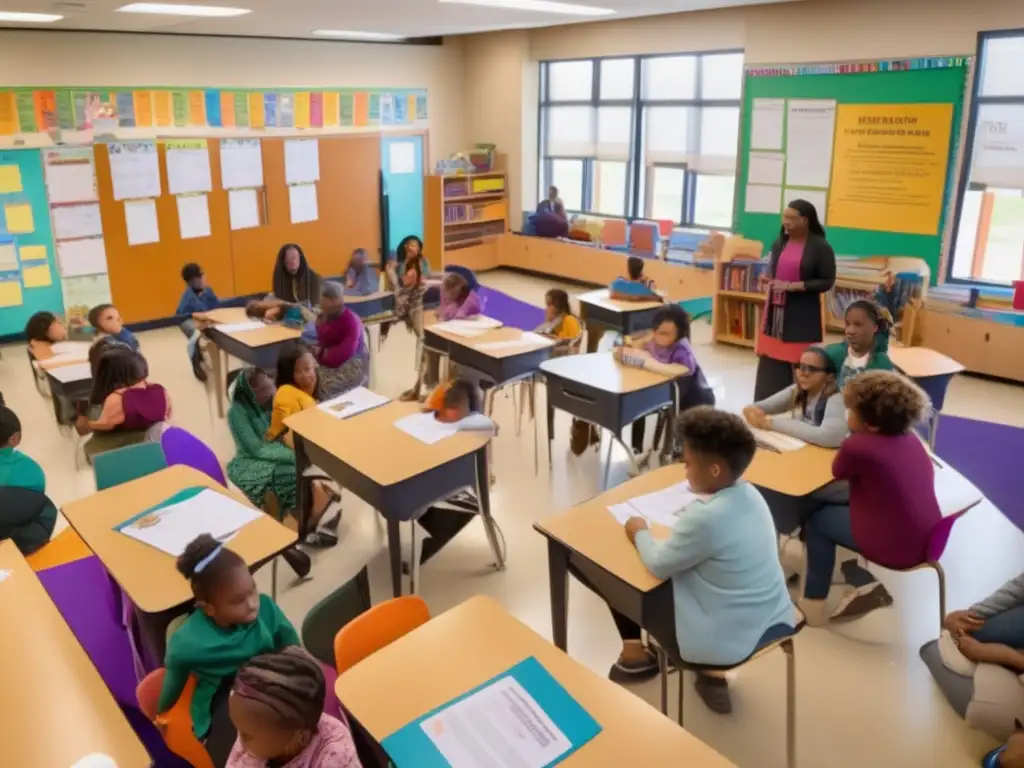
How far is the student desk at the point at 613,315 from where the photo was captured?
5.44 metres

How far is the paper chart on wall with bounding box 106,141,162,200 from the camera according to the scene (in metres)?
7.51

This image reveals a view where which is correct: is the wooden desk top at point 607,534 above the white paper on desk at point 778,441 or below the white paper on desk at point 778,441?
below

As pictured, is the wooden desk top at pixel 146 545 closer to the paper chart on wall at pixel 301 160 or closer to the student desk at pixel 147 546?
the student desk at pixel 147 546

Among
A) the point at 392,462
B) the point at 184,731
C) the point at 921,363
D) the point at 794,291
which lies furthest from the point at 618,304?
the point at 184,731

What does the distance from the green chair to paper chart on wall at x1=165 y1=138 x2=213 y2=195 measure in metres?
6.82

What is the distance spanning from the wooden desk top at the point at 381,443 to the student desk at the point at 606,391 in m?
0.87

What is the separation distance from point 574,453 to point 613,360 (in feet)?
2.80

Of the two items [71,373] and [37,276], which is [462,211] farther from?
[71,373]

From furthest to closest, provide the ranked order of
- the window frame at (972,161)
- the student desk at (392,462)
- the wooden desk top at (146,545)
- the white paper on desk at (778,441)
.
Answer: the window frame at (972,161) → the white paper on desk at (778,441) → the student desk at (392,462) → the wooden desk top at (146,545)

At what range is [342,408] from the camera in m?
3.63

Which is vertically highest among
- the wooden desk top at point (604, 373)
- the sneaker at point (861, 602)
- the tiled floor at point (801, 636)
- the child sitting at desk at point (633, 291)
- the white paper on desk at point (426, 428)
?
the child sitting at desk at point (633, 291)

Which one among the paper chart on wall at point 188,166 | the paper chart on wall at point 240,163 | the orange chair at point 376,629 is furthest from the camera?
the paper chart on wall at point 240,163

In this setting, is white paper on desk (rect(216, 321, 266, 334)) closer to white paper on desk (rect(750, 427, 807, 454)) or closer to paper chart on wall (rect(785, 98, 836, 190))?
white paper on desk (rect(750, 427, 807, 454))

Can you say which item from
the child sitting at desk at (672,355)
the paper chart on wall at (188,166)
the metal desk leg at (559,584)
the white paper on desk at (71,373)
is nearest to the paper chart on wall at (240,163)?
the paper chart on wall at (188,166)
